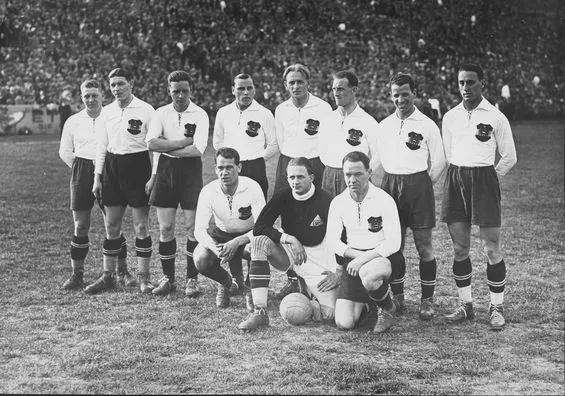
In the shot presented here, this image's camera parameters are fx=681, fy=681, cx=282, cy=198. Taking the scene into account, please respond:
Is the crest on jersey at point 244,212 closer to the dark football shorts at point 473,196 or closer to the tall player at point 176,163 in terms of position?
the tall player at point 176,163

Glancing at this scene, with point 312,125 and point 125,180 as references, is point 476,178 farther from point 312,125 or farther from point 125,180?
point 125,180

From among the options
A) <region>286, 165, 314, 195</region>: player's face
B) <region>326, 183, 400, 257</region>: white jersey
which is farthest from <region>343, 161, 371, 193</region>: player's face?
<region>286, 165, 314, 195</region>: player's face

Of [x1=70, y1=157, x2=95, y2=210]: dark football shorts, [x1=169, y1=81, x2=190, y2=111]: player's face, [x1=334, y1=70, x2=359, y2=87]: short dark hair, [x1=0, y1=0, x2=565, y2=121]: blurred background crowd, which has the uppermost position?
[x1=0, y1=0, x2=565, y2=121]: blurred background crowd

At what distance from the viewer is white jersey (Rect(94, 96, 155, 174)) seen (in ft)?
19.7

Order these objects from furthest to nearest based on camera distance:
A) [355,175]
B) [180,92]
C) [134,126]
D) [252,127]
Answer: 1. [252,127]
2. [134,126]
3. [180,92]
4. [355,175]

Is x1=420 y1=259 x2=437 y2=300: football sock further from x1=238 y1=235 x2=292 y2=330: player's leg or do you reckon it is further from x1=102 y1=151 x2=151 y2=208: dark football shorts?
Answer: x1=102 y1=151 x2=151 y2=208: dark football shorts

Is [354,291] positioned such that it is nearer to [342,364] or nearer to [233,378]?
[342,364]

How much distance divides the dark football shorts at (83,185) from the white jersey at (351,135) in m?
2.21

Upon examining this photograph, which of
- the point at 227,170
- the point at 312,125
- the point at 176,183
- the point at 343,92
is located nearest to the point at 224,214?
the point at 227,170

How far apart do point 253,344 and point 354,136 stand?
2.00m

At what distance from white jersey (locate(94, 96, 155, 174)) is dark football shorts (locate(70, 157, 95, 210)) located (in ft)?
0.75

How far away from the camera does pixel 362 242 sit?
5.15 m

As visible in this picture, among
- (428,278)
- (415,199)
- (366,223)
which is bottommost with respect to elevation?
(428,278)

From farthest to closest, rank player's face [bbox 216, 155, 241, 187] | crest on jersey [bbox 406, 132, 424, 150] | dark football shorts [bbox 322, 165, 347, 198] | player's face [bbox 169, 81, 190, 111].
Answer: player's face [bbox 169, 81, 190, 111] → dark football shorts [bbox 322, 165, 347, 198] → player's face [bbox 216, 155, 241, 187] → crest on jersey [bbox 406, 132, 424, 150]
